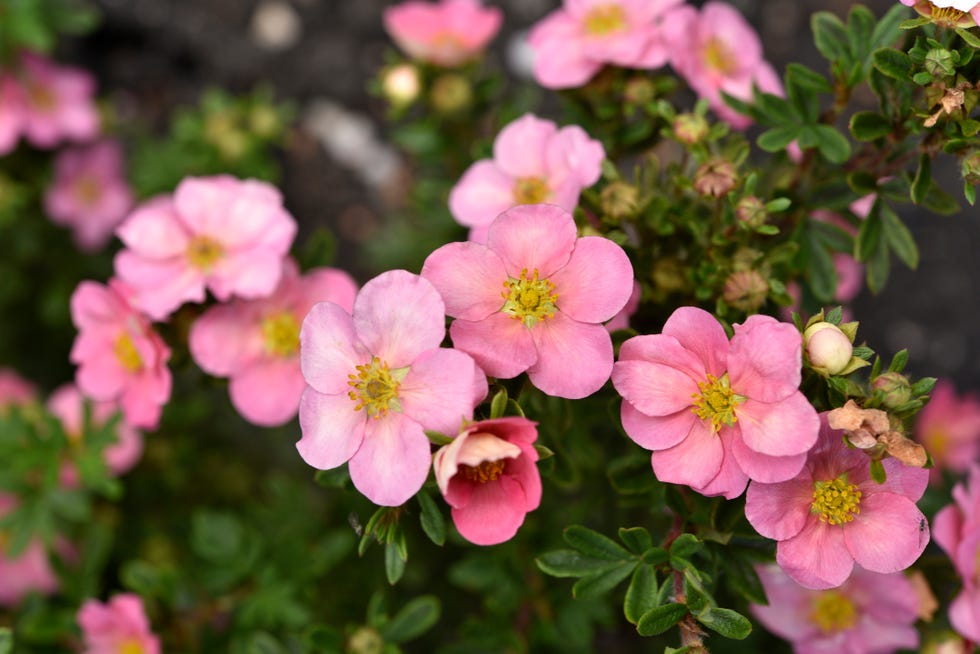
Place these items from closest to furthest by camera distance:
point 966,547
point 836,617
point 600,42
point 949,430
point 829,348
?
point 829,348, point 966,547, point 836,617, point 600,42, point 949,430

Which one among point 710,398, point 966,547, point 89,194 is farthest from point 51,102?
point 966,547

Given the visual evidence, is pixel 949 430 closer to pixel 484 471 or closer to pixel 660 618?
pixel 660 618

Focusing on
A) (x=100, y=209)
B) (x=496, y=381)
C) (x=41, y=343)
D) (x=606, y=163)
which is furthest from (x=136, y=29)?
(x=496, y=381)

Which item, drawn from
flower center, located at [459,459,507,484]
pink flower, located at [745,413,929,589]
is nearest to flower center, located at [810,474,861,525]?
pink flower, located at [745,413,929,589]

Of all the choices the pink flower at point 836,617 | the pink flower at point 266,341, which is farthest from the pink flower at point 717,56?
the pink flower at point 836,617

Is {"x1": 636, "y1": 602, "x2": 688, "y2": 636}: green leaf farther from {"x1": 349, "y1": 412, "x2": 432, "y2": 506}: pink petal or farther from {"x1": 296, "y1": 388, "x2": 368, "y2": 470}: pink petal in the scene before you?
{"x1": 296, "y1": 388, "x2": 368, "y2": 470}: pink petal

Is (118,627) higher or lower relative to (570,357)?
lower
